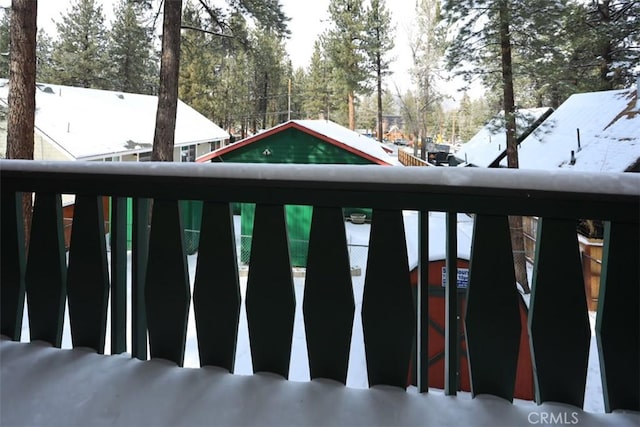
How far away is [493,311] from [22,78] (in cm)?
533

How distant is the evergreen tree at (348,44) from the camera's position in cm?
1346

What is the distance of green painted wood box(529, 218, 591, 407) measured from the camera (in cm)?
92

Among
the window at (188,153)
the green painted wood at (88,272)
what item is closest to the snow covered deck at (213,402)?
the green painted wood at (88,272)

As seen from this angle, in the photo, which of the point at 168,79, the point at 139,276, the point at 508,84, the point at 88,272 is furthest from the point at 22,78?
the point at 508,84

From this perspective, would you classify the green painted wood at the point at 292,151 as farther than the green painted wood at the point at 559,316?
Yes

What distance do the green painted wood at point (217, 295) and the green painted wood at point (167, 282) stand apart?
0.05 m

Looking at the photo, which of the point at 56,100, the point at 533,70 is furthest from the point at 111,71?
the point at 533,70

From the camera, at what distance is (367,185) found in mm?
938

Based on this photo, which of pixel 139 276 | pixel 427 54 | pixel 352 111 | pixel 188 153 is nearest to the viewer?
pixel 139 276

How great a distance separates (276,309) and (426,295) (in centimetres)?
37

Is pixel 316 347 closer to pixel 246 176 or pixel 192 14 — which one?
pixel 246 176

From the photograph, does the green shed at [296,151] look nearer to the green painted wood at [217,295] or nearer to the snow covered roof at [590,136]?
the snow covered roof at [590,136]

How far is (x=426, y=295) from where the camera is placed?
1.00 metres

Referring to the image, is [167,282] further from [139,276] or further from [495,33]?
[495,33]
